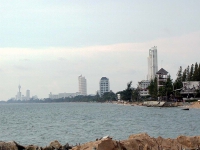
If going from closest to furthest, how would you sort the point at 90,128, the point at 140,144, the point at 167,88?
the point at 140,144, the point at 90,128, the point at 167,88

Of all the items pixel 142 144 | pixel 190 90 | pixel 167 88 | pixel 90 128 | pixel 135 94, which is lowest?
pixel 90 128

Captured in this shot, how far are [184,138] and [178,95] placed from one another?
336 ft

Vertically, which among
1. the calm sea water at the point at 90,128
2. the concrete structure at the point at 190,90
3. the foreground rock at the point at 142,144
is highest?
the concrete structure at the point at 190,90

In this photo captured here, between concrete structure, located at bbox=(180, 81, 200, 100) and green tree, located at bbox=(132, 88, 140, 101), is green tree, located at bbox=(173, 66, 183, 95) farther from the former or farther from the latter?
green tree, located at bbox=(132, 88, 140, 101)

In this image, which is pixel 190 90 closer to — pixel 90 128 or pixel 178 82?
pixel 178 82

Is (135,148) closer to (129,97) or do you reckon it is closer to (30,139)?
(30,139)

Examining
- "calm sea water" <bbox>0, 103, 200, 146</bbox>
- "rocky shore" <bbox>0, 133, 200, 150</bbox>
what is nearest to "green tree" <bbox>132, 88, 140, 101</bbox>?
"calm sea water" <bbox>0, 103, 200, 146</bbox>

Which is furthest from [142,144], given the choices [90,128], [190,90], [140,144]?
[190,90]

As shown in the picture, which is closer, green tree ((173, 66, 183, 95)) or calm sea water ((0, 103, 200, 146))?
calm sea water ((0, 103, 200, 146))

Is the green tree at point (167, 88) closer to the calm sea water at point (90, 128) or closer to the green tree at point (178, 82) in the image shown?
the green tree at point (178, 82)

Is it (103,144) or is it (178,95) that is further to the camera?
(178,95)

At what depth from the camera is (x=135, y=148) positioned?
17500 mm

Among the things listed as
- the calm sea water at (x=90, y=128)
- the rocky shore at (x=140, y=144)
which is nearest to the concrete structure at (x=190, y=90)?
the calm sea water at (x=90, y=128)

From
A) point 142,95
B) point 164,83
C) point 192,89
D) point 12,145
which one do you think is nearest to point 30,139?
point 12,145
